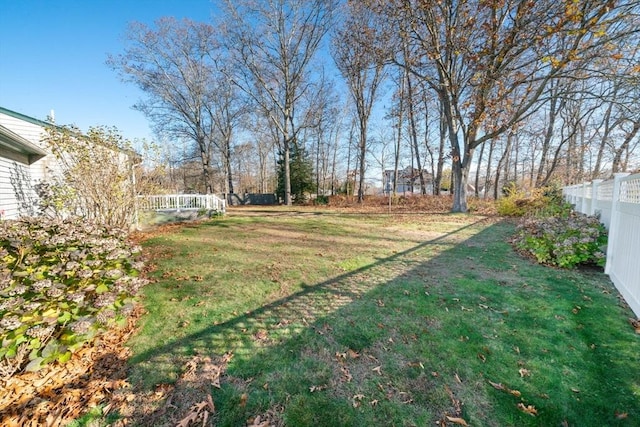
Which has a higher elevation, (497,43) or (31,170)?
(497,43)

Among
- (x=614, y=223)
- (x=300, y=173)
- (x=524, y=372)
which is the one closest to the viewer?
(x=524, y=372)

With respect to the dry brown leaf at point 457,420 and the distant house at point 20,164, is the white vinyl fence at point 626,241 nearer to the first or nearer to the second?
the dry brown leaf at point 457,420

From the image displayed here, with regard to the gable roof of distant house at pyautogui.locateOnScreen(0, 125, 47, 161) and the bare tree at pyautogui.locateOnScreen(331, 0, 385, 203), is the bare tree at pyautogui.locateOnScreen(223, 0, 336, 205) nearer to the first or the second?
the bare tree at pyautogui.locateOnScreen(331, 0, 385, 203)

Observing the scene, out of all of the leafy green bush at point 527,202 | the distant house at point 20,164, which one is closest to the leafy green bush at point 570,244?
the leafy green bush at point 527,202

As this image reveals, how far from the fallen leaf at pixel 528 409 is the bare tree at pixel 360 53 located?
36.0 feet

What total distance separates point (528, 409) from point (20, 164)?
10.2m

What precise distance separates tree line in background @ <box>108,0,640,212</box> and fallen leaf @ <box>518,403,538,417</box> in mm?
9435

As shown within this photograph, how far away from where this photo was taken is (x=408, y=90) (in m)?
18.4

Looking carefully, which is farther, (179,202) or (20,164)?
(179,202)

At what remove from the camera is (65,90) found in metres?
9.76

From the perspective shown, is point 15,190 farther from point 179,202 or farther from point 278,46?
point 278,46

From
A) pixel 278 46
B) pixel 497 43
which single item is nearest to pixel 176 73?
pixel 278 46

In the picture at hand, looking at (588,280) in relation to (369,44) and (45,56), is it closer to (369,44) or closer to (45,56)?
(369,44)

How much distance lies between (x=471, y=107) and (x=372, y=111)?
34.7 ft
